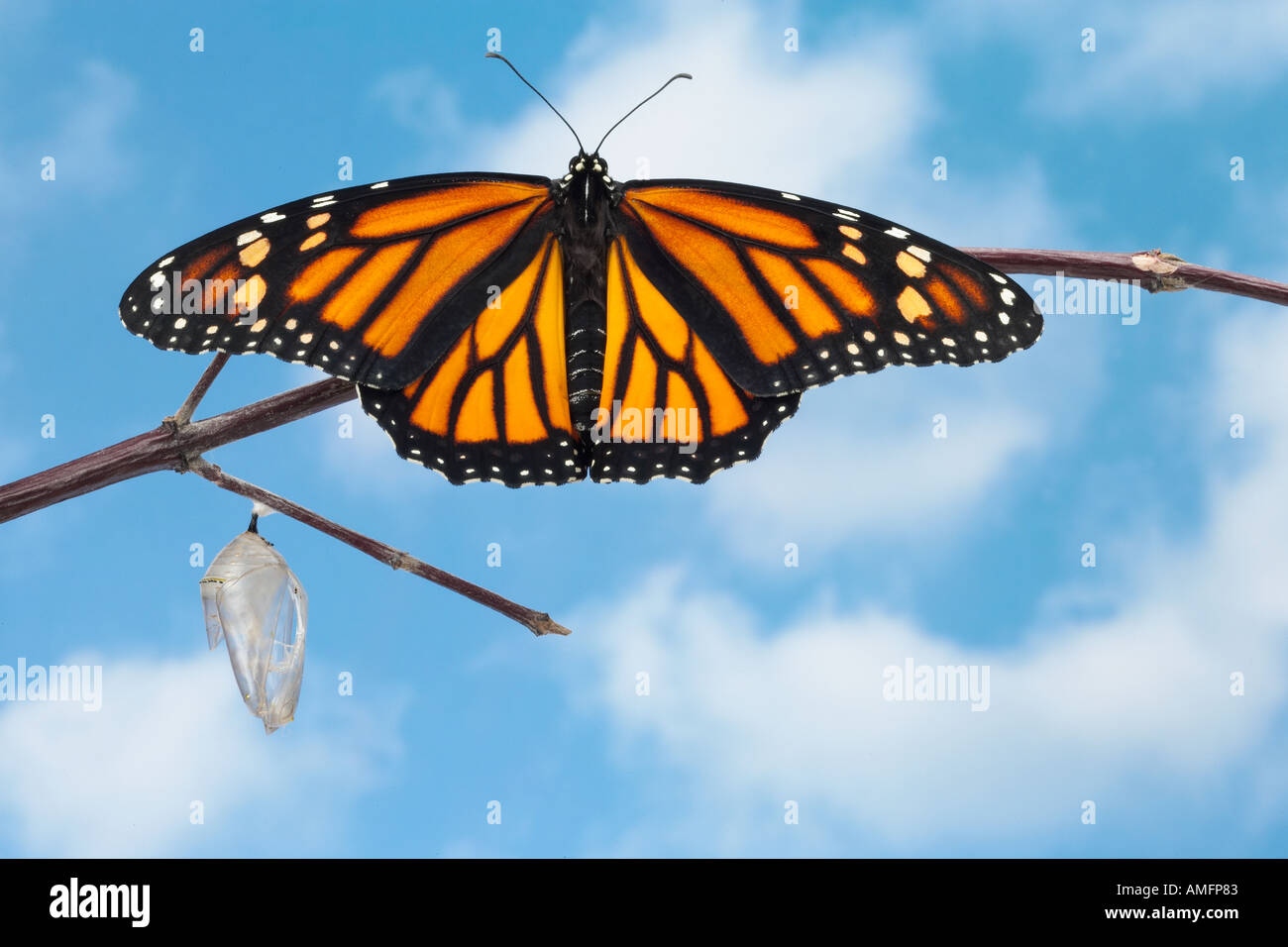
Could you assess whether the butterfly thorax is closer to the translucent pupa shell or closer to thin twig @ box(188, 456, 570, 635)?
thin twig @ box(188, 456, 570, 635)

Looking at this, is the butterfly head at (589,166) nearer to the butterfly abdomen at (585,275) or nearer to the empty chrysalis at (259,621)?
the butterfly abdomen at (585,275)

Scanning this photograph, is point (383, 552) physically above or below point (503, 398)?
below

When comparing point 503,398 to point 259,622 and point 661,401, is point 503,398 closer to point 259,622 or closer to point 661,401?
point 661,401

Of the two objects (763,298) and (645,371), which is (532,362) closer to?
(645,371)

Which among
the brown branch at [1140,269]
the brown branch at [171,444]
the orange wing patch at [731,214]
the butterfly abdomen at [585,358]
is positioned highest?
the orange wing patch at [731,214]

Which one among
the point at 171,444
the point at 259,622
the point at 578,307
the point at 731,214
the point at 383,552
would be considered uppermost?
the point at 731,214

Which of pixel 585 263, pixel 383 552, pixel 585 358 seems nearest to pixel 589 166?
pixel 585 263

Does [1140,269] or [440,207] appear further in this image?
[440,207]

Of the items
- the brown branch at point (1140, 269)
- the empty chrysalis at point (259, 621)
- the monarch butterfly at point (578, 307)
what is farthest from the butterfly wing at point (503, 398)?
the brown branch at point (1140, 269)
